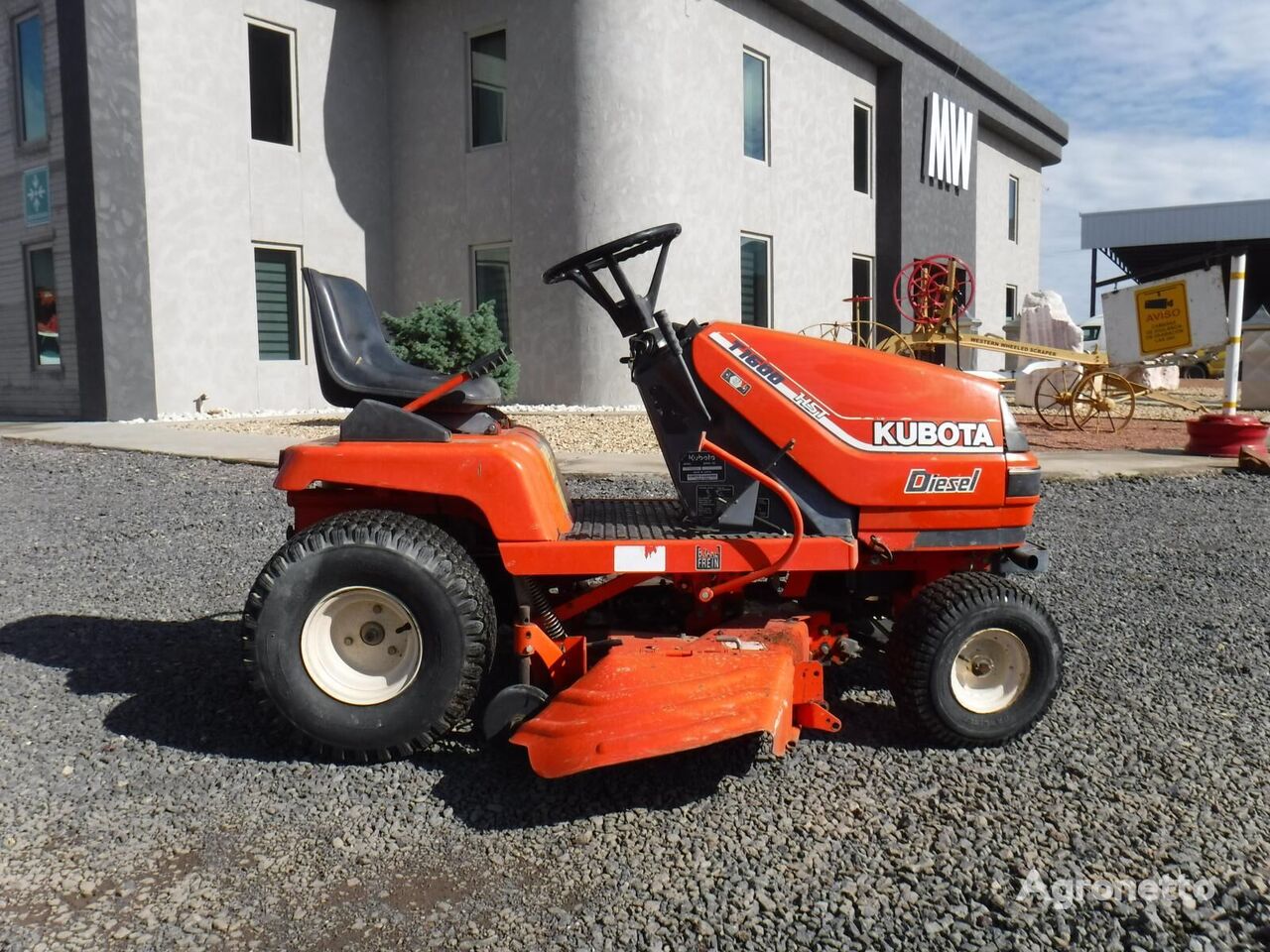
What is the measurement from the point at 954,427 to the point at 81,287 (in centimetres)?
1258

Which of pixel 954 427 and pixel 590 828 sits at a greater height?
pixel 954 427

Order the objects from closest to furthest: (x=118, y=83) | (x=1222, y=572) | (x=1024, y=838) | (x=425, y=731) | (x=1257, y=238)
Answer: (x=1024, y=838) → (x=425, y=731) → (x=1222, y=572) → (x=118, y=83) → (x=1257, y=238)

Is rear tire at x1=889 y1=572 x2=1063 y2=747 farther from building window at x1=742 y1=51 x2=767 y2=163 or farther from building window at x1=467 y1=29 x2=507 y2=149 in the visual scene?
building window at x1=742 y1=51 x2=767 y2=163

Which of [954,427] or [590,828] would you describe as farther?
[954,427]

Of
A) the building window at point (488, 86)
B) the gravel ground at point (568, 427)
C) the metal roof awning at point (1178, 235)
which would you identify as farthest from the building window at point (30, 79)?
the metal roof awning at point (1178, 235)

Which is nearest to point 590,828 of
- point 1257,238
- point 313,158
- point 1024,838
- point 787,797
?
point 787,797

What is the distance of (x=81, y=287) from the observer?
A: 12914 millimetres

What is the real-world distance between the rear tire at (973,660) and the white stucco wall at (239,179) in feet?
40.3

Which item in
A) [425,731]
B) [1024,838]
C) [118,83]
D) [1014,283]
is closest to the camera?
[1024,838]

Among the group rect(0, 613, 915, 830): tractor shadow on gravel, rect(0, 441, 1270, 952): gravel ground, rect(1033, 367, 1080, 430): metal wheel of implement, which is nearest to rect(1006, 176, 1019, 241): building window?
rect(1033, 367, 1080, 430): metal wheel of implement

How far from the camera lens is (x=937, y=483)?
10.9ft

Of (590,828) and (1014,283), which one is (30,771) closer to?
(590,828)

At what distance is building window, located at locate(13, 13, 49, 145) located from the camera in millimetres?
13742

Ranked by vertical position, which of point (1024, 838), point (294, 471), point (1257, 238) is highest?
point (1257, 238)
